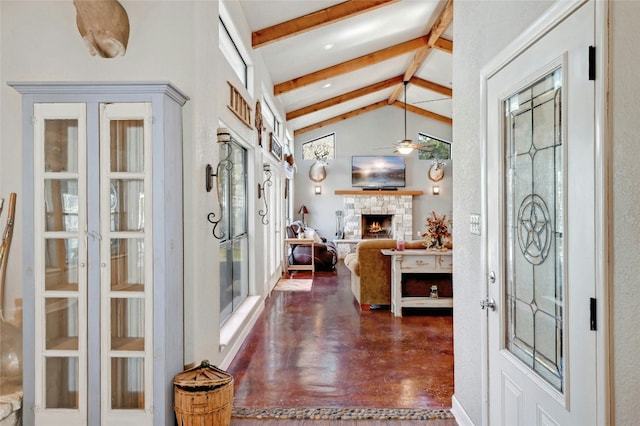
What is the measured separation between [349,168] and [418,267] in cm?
590

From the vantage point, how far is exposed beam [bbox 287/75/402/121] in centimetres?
868

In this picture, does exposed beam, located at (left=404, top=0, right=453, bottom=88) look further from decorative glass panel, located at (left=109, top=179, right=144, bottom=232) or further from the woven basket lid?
the woven basket lid

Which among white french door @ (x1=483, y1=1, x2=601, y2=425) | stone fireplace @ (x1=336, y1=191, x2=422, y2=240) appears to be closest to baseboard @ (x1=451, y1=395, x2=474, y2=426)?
white french door @ (x1=483, y1=1, x2=601, y2=425)

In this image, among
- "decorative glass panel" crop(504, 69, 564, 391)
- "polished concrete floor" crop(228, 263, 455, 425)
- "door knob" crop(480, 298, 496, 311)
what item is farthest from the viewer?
"polished concrete floor" crop(228, 263, 455, 425)

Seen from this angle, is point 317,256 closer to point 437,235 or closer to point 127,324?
point 437,235

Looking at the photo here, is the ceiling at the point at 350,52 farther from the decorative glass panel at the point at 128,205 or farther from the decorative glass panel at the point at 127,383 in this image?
the decorative glass panel at the point at 127,383

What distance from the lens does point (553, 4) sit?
1451 millimetres

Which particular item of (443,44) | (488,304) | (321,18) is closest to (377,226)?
(443,44)

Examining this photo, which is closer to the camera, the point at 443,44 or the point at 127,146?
the point at 127,146

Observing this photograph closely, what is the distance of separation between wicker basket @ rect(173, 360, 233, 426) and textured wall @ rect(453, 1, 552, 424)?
137 cm

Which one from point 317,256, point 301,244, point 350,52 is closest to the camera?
point 350,52

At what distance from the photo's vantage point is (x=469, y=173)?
91.7 inches

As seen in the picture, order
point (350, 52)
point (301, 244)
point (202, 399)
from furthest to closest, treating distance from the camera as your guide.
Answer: point (301, 244), point (350, 52), point (202, 399)

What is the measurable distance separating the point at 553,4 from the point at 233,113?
2.98m
